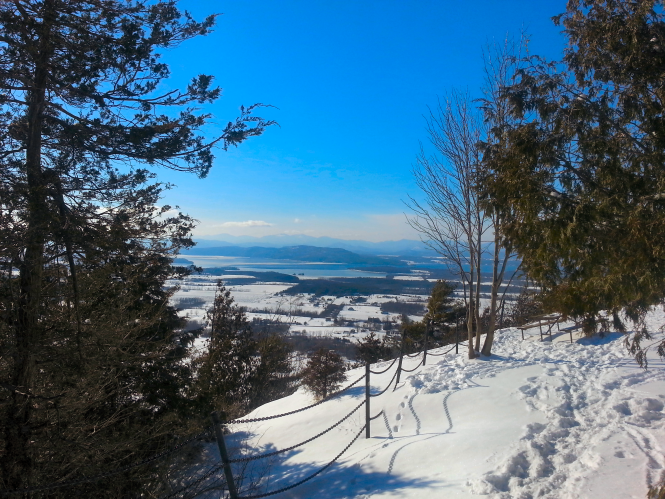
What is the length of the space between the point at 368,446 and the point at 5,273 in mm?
5146

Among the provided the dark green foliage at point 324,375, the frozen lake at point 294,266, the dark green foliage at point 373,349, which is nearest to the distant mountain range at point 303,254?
the frozen lake at point 294,266

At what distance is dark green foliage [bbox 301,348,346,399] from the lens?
1590cm

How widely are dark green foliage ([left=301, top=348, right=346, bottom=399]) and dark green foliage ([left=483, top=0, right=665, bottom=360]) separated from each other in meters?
11.9

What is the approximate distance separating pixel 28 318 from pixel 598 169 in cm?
646

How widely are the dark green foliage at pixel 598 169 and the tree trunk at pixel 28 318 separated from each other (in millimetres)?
5192

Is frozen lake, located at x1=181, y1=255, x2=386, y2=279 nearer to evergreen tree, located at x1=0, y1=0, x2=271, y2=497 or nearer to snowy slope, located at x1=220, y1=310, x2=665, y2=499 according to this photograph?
snowy slope, located at x1=220, y1=310, x2=665, y2=499

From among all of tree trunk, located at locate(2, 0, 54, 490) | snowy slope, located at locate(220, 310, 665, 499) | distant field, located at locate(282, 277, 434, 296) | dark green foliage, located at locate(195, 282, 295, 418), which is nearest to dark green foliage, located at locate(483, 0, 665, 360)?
snowy slope, located at locate(220, 310, 665, 499)

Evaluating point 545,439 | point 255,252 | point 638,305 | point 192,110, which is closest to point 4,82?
point 192,110

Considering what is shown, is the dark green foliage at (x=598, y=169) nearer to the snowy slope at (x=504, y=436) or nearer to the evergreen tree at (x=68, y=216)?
the snowy slope at (x=504, y=436)

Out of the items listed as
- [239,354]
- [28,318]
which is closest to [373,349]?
[239,354]

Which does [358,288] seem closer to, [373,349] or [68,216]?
[373,349]

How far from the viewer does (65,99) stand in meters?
4.43

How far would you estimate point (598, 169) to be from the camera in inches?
184

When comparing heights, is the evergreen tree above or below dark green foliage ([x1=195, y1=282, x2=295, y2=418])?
above
